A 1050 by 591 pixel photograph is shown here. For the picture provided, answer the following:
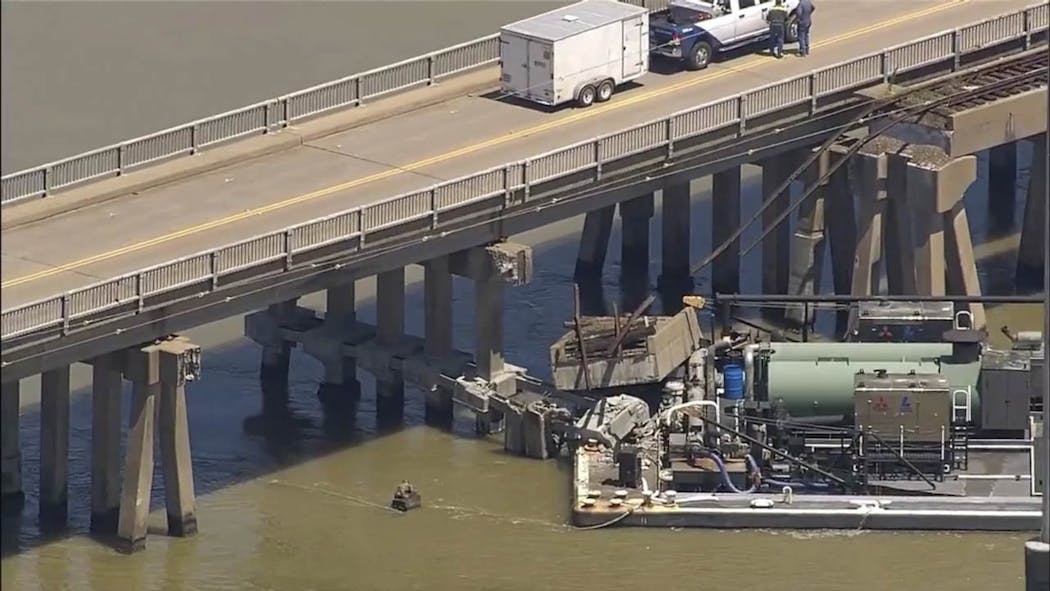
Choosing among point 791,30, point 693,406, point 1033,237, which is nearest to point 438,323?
point 693,406

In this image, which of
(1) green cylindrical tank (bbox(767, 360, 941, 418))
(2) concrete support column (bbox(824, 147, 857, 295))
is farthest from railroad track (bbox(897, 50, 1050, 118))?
(1) green cylindrical tank (bbox(767, 360, 941, 418))

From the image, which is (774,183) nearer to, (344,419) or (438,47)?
(344,419)

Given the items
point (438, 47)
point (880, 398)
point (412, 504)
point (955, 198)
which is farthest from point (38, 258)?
point (438, 47)

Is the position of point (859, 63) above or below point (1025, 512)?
above

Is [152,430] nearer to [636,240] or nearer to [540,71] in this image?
[540,71]

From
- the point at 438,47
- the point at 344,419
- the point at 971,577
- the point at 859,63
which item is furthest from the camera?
the point at 438,47

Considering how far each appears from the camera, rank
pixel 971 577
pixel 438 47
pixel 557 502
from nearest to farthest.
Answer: pixel 971 577, pixel 557 502, pixel 438 47

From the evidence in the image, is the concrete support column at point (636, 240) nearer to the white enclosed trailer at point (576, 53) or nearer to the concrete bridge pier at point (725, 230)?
the concrete bridge pier at point (725, 230)
